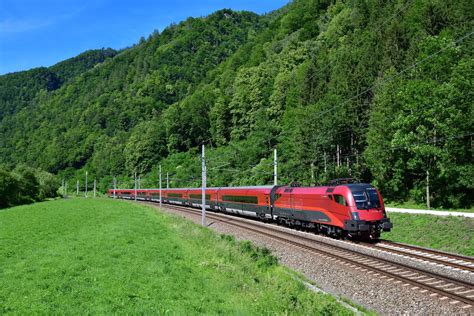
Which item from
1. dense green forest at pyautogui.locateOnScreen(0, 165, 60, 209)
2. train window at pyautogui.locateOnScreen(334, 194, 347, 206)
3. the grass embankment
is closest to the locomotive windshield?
train window at pyautogui.locateOnScreen(334, 194, 347, 206)

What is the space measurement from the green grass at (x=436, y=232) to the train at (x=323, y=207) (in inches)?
131

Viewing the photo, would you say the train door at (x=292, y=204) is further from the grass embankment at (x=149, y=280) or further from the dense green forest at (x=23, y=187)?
the dense green forest at (x=23, y=187)

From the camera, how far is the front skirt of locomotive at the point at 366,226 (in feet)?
80.6

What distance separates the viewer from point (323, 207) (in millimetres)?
28688

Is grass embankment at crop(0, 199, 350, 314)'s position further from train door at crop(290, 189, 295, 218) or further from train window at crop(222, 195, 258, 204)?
train window at crop(222, 195, 258, 204)

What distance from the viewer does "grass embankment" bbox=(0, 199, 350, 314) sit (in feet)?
37.8

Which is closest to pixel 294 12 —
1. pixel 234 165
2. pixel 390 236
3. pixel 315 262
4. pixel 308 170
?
pixel 234 165

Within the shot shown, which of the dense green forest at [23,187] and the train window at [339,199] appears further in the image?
the dense green forest at [23,187]

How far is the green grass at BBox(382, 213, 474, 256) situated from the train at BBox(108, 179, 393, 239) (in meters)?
3.32

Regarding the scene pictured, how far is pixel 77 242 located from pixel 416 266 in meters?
18.3

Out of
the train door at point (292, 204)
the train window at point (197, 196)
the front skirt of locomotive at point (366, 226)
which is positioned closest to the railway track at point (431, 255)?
the front skirt of locomotive at point (366, 226)

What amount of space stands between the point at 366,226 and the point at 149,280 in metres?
Answer: 14.7

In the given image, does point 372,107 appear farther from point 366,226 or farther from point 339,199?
point 366,226

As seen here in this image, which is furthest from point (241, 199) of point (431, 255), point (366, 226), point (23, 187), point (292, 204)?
point (23, 187)
